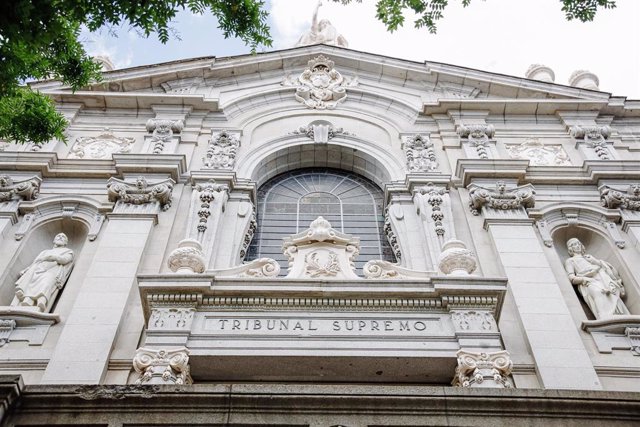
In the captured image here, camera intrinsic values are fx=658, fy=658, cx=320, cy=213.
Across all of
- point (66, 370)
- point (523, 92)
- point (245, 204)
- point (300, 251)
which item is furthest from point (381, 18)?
point (523, 92)

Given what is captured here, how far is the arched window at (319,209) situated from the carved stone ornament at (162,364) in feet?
13.1

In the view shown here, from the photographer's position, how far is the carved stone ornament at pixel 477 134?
17328 mm

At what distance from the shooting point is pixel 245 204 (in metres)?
15.5

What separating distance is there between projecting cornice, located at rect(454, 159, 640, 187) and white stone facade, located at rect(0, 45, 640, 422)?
0.17 ft

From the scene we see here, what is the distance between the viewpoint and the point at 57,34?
30.1 feet

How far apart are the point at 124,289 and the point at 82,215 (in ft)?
11.3

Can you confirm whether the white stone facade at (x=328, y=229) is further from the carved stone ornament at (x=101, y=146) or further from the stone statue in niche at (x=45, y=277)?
the stone statue in niche at (x=45, y=277)

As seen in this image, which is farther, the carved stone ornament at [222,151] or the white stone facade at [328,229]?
the carved stone ornament at [222,151]

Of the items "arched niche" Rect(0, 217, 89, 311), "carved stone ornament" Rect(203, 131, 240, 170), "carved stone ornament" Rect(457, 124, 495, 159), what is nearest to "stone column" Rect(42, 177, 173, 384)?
"arched niche" Rect(0, 217, 89, 311)

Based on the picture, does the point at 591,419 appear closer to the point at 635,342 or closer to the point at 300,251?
the point at 635,342

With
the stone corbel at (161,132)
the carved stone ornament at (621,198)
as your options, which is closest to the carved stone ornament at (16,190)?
the stone corbel at (161,132)

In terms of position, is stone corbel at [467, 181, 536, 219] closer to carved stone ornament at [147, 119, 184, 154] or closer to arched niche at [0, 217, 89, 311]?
carved stone ornament at [147, 119, 184, 154]

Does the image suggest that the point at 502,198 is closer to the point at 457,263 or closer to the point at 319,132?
the point at 457,263

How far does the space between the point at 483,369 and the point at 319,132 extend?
30.3 ft
